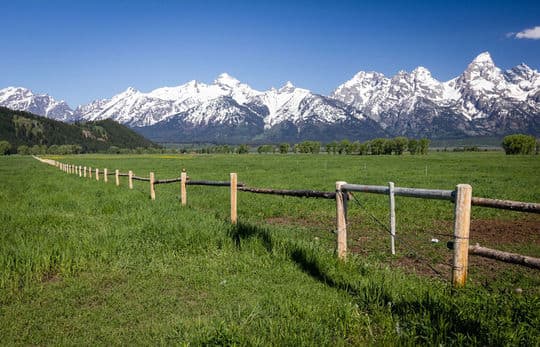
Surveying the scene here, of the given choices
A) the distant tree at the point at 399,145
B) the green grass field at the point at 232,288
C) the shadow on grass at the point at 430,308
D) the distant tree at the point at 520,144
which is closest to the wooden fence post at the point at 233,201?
the green grass field at the point at 232,288

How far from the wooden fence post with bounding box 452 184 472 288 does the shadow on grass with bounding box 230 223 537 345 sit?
264 millimetres

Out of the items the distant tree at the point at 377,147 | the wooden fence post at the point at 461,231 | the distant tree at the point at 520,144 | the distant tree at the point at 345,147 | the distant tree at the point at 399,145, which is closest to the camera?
the wooden fence post at the point at 461,231

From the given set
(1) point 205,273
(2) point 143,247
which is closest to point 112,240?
(2) point 143,247

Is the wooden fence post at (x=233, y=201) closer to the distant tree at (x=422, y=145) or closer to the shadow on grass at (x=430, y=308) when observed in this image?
the shadow on grass at (x=430, y=308)

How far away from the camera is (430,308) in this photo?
4.90m

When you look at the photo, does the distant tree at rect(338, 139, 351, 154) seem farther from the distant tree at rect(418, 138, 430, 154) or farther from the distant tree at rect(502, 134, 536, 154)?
the distant tree at rect(502, 134, 536, 154)

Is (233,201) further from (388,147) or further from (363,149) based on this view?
(363,149)

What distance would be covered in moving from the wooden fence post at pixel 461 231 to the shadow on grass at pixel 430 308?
0.26 metres

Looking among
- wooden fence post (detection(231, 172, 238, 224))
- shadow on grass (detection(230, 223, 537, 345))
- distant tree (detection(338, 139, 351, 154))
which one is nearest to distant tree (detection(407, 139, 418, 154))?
distant tree (detection(338, 139, 351, 154))

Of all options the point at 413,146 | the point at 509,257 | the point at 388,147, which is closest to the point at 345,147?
the point at 388,147

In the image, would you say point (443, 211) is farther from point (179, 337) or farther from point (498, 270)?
point (179, 337)

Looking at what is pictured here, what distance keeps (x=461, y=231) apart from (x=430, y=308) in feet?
3.84

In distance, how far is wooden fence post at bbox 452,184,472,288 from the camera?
5234 millimetres

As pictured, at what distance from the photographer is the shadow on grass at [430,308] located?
13.6ft
